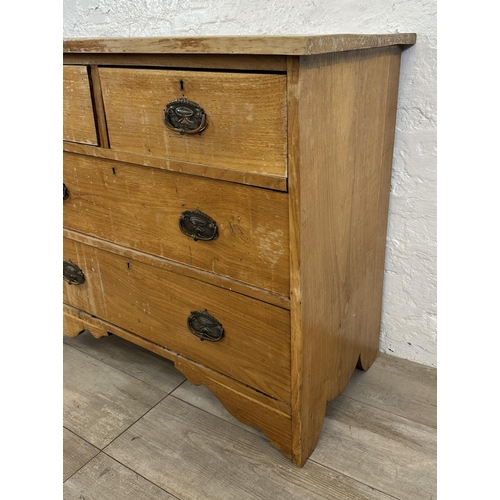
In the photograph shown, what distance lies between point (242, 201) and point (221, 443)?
25.7 inches

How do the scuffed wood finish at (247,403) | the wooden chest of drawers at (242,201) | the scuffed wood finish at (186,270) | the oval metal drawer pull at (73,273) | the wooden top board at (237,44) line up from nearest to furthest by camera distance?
1. the wooden top board at (237,44)
2. the wooden chest of drawers at (242,201)
3. the scuffed wood finish at (186,270)
4. the scuffed wood finish at (247,403)
5. the oval metal drawer pull at (73,273)

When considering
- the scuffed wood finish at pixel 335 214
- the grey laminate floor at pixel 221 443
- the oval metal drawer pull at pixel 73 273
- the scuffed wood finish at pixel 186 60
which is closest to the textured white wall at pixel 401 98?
the scuffed wood finish at pixel 335 214

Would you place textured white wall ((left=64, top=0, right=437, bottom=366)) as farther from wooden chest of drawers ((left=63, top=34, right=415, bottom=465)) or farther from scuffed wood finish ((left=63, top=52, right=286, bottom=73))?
scuffed wood finish ((left=63, top=52, right=286, bottom=73))

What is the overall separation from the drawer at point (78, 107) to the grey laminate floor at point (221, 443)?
2.43ft

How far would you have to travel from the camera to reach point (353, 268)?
1.25m

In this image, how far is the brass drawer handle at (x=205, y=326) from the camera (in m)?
1.18

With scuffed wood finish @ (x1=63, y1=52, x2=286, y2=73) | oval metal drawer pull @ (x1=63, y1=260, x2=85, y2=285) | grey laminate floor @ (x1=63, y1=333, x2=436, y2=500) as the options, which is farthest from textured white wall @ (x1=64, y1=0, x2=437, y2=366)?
oval metal drawer pull @ (x1=63, y1=260, x2=85, y2=285)

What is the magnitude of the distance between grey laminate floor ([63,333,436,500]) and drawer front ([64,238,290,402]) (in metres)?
0.19

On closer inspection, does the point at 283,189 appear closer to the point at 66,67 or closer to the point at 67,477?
the point at 66,67

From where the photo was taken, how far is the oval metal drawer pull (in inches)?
58.0

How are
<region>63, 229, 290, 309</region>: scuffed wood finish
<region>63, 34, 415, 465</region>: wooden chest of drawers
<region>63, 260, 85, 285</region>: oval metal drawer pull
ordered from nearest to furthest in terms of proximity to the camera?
<region>63, 34, 415, 465</region>: wooden chest of drawers, <region>63, 229, 290, 309</region>: scuffed wood finish, <region>63, 260, 85, 285</region>: oval metal drawer pull

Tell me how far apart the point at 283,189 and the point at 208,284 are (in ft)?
1.12

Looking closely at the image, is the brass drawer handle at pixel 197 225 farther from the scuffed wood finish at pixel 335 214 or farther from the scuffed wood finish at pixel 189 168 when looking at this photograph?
the scuffed wood finish at pixel 335 214

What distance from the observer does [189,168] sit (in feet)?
3.44
